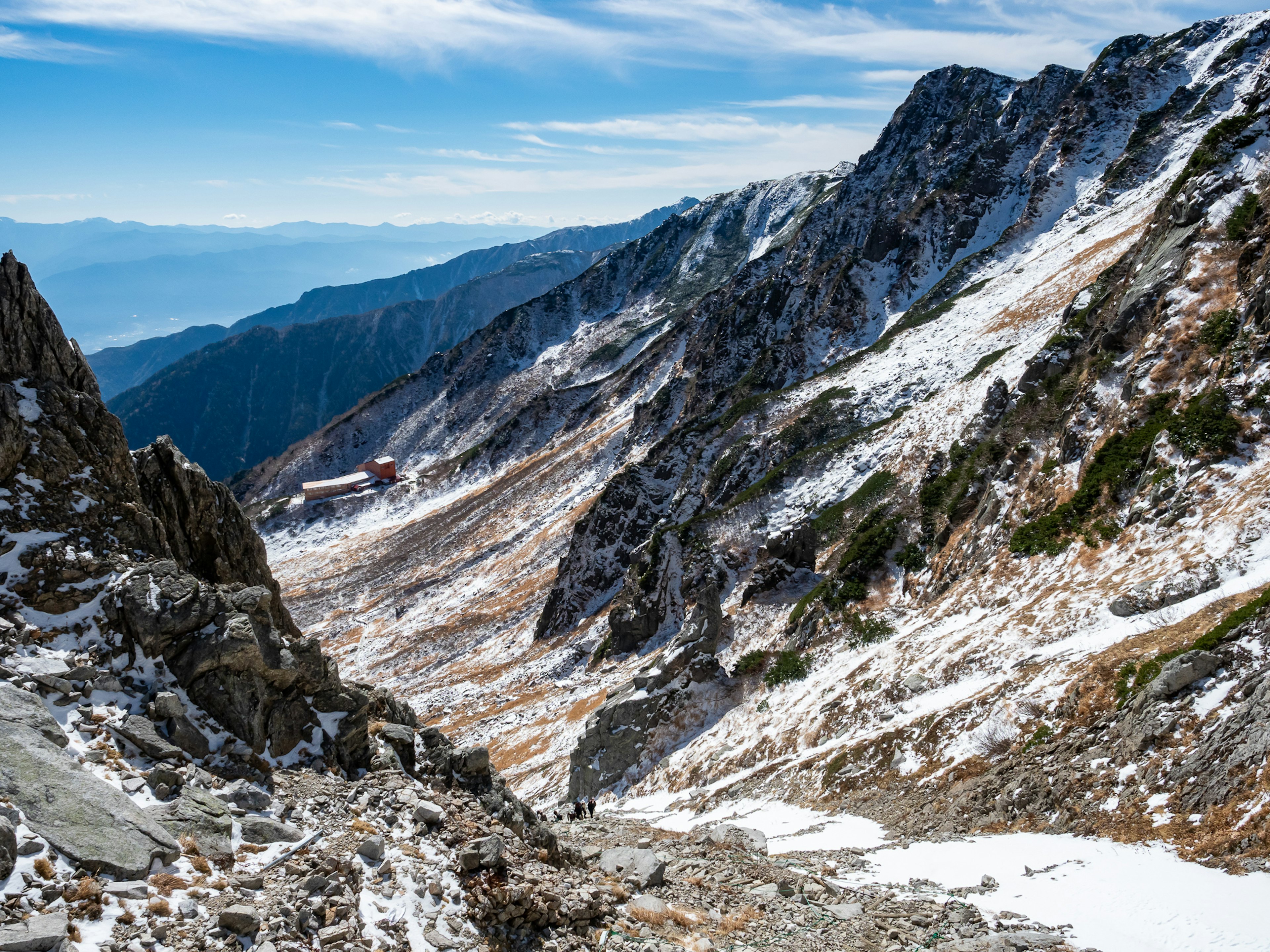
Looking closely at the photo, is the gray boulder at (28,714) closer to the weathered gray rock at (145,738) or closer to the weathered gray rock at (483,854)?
the weathered gray rock at (145,738)

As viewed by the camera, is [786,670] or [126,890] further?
[786,670]

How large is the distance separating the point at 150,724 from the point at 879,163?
433 feet

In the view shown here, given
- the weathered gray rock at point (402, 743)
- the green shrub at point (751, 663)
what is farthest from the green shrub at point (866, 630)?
the weathered gray rock at point (402, 743)

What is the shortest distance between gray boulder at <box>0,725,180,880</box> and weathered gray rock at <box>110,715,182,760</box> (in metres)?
Answer: 0.91

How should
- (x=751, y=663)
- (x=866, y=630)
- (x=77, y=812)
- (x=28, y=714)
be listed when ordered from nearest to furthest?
(x=77, y=812) → (x=28, y=714) → (x=866, y=630) → (x=751, y=663)

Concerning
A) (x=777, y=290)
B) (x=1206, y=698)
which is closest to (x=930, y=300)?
(x=777, y=290)

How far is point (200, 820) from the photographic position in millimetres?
9750

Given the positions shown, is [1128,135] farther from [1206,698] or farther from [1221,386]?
[1206,698]

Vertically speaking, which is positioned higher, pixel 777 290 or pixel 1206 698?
pixel 777 290

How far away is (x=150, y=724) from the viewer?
10719 millimetres

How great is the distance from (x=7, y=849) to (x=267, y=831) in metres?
3.17

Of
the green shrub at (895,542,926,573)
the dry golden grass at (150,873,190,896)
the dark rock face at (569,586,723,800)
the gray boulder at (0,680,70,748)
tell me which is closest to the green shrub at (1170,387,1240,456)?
the green shrub at (895,542,926,573)

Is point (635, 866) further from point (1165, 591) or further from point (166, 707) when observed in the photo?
point (1165, 591)

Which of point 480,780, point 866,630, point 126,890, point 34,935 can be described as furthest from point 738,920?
point 866,630
